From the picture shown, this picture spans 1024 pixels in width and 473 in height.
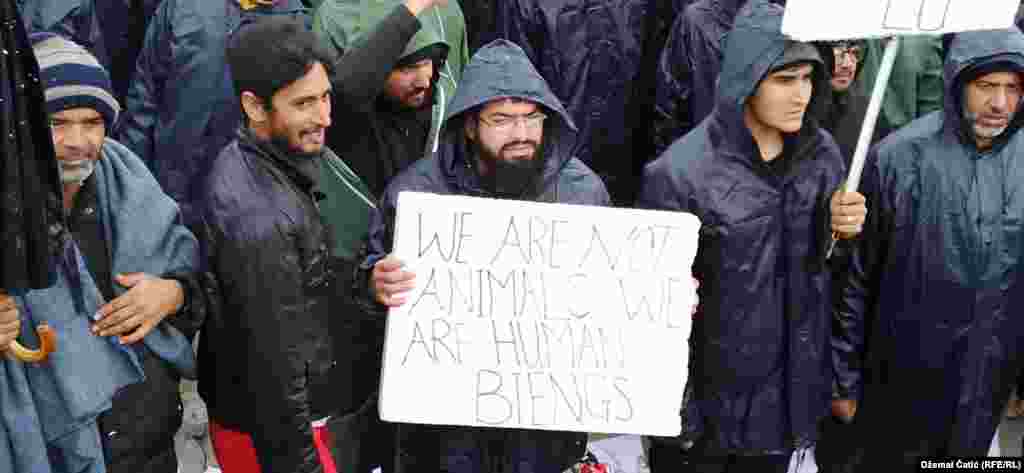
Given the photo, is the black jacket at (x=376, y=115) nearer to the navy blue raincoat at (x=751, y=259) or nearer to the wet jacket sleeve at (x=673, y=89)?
the navy blue raincoat at (x=751, y=259)

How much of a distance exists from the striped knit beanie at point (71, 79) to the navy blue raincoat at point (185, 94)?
1.61 m

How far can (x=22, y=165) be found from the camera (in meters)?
2.90

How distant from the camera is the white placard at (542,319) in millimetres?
3672

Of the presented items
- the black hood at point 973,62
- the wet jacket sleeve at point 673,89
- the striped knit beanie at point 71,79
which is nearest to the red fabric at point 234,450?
the striped knit beanie at point 71,79

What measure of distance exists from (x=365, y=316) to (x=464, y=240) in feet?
1.83

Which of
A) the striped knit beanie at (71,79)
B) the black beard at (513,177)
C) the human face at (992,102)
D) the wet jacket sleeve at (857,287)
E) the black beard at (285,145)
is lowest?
the wet jacket sleeve at (857,287)

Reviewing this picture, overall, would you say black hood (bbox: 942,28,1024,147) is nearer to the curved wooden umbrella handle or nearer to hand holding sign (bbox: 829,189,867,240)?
hand holding sign (bbox: 829,189,867,240)

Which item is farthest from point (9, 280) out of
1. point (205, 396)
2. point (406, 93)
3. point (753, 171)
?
point (753, 171)

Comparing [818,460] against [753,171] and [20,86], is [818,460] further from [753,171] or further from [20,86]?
[20,86]

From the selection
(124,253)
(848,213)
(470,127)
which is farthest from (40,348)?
(848,213)

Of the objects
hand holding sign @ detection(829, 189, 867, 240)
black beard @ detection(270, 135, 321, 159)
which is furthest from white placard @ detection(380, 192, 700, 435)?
→ hand holding sign @ detection(829, 189, 867, 240)

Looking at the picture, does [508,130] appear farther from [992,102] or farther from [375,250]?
[992,102]

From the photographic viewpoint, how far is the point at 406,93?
176 inches

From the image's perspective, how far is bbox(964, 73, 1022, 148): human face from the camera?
13.8 ft
